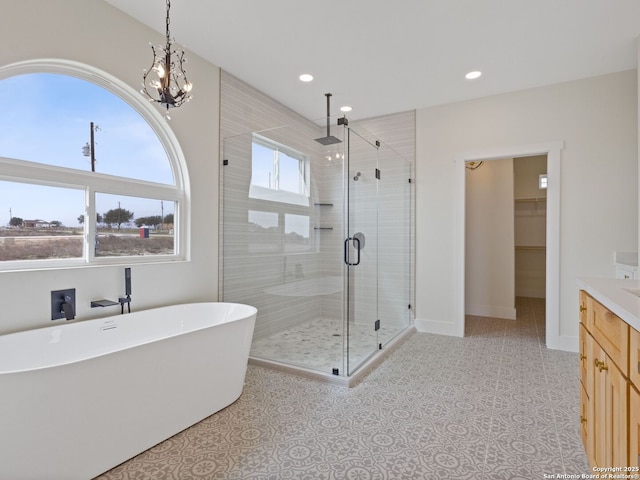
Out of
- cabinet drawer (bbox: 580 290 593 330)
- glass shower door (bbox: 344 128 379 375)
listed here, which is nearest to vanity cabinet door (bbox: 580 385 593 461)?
cabinet drawer (bbox: 580 290 593 330)

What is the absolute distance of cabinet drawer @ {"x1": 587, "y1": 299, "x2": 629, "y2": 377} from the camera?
3.71ft

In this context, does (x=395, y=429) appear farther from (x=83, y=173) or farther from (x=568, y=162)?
(x=568, y=162)

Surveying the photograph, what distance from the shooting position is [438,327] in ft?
14.0

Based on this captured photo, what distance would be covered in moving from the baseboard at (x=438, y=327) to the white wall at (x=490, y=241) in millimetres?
1292

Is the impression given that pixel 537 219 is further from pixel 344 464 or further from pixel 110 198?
pixel 110 198

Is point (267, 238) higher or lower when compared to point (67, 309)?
higher

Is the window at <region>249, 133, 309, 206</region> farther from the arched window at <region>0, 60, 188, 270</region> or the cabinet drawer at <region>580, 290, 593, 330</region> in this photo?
the cabinet drawer at <region>580, 290, 593, 330</region>

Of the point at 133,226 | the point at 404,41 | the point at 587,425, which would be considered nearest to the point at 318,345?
the point at 133,226

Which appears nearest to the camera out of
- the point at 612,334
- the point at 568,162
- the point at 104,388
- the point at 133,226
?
the point at 612,334

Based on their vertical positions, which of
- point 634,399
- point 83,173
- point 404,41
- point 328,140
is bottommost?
point 634,399

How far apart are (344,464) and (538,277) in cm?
618

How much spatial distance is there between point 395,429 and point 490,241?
3852 mm

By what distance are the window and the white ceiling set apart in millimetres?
764

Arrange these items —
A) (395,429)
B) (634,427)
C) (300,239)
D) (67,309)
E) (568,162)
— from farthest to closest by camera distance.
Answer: (568,162), (300,239), (67,309), (395,429), (634,427)
